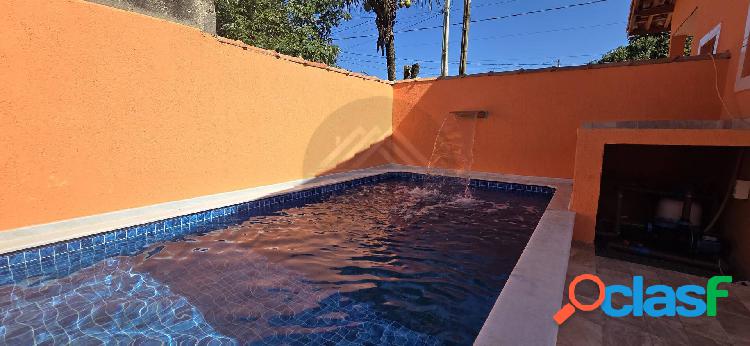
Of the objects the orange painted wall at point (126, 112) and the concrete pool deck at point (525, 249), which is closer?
the concrete pool deck at point (525, 249)

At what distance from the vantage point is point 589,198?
12.4 ft

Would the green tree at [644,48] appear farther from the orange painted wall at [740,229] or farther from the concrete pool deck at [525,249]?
the concrete pool deck at [525,249]

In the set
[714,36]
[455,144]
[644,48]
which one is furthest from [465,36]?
[644,48]

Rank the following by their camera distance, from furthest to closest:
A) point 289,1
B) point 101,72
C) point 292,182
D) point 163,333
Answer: point 289,1, point 292,182, point 101,72, point 163,333

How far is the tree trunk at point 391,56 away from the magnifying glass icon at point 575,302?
10177mm

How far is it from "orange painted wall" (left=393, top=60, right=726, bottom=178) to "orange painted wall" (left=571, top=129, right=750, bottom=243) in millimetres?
3813

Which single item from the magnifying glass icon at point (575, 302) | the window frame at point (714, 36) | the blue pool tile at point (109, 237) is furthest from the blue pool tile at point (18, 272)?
the window frame at point (714, 36)

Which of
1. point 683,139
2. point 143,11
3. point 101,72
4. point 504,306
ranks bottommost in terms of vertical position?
point 504,306

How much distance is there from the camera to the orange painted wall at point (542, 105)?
243 inches

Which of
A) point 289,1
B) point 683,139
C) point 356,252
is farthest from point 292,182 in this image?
point 289,1

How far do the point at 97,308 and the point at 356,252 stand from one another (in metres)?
2.26

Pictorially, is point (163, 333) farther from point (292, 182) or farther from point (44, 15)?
point (292, 182)

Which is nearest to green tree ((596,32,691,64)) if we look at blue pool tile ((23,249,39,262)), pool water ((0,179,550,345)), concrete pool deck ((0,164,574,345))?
concrete pool deck ((0,164,574,345))

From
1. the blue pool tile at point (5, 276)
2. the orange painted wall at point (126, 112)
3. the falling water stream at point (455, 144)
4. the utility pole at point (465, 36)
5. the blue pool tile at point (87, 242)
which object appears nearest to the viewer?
the blue pool tile at point (5, 276)
